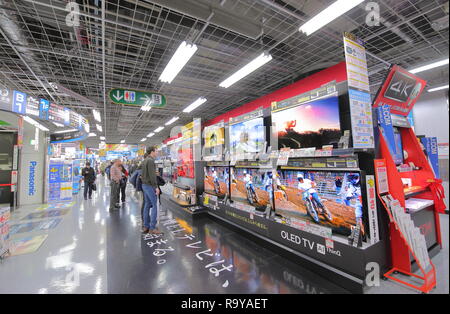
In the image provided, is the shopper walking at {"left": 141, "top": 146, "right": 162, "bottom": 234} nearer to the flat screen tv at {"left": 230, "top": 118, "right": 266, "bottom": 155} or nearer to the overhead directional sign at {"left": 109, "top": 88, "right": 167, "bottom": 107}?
the flat screen tv at {"left": 230, "top": 118, "right": 266, "bottom": 155}

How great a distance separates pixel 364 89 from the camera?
7.61 feet

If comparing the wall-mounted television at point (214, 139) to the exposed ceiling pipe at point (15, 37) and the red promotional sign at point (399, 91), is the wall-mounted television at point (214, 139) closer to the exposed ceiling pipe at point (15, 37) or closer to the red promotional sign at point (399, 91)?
the red promotional sign at point (399, 91)

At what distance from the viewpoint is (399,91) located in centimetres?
268

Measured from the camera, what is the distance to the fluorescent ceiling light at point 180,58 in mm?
4045

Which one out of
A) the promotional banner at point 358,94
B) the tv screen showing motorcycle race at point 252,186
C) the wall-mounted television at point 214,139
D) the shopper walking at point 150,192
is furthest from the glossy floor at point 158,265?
the wall-mounted television at point 214,139

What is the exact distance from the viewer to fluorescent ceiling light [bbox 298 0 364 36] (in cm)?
313

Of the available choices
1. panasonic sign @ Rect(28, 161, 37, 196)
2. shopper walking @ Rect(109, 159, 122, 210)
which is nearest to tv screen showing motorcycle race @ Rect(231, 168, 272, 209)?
shopper walking @ Rect(109, 159, 122, 210)

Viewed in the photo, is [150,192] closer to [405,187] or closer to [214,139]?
[214,139]

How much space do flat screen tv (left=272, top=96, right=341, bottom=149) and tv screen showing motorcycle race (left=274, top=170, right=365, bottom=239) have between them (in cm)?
44

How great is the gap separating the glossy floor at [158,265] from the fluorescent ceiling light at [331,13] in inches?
157

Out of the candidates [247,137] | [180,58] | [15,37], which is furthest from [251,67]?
[15,37]

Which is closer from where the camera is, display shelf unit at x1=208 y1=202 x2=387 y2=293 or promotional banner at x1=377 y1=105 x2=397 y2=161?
display shelf unit at x1=208 y1=202 x2=387 y2=293

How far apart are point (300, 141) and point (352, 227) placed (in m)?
1.28

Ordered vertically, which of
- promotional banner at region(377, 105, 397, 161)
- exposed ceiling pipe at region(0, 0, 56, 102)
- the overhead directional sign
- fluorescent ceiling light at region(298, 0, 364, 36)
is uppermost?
exposed ceiling pipe at region(0, 0, 56, 102)
